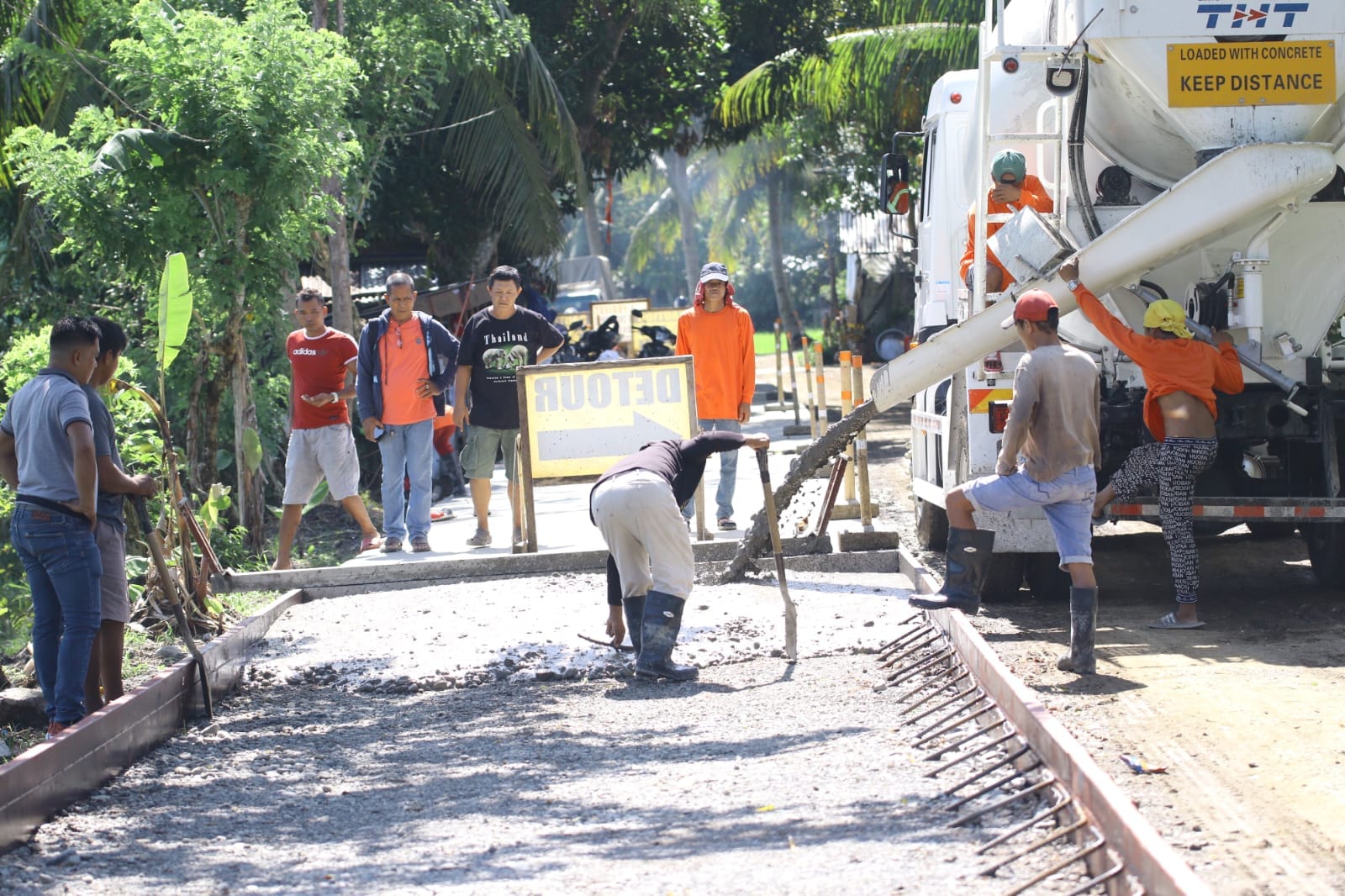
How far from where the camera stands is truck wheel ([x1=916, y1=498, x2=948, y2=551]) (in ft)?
36.0

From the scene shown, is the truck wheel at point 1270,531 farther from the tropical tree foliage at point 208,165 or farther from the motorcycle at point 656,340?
the motorcycle at point 656,340

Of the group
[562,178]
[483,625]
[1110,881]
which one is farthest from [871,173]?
[1110,881]

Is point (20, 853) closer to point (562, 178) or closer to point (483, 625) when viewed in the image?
point (483, 625)

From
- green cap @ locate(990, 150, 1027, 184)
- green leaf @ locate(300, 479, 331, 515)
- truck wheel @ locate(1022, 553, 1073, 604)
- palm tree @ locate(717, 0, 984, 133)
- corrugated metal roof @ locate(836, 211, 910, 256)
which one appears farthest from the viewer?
Result: corrugated metal roof @ locate(836, 211, 910, 256)

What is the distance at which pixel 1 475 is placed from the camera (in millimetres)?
6703

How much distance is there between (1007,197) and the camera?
856cm

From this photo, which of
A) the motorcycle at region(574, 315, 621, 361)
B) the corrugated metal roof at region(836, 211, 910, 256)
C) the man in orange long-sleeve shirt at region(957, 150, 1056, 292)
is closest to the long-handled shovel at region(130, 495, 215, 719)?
the man in orange long-sleeve shirt at region(957, 150, 1056, 292)

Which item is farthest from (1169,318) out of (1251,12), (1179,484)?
(1251,12)

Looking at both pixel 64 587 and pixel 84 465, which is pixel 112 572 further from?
pixel 84 465

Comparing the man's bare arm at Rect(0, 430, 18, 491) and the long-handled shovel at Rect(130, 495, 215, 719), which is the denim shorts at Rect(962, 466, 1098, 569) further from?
the man's bare arm at Rect(0, 430, 18, 491)

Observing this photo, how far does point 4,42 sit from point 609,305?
54.3 feet

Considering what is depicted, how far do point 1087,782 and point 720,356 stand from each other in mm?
6377

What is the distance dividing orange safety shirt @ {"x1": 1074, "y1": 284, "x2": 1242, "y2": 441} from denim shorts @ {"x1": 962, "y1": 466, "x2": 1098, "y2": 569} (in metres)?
1.08

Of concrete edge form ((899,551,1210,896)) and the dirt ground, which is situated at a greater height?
concrete edge form ((899,551,1210,896))
